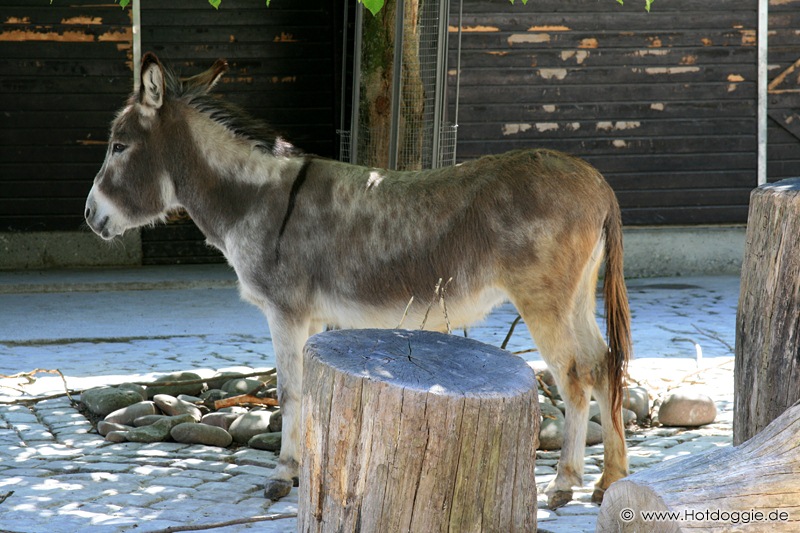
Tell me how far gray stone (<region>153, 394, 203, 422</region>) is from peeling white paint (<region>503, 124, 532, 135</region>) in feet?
19.3

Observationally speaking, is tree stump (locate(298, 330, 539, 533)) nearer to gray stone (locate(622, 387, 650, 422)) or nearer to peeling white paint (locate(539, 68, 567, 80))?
gray stone (locate(622, 387, 650, 422))

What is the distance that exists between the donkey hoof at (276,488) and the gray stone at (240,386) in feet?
5.83

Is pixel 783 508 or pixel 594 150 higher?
pixel 594 150

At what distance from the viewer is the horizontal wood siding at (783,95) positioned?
11703 millimetres

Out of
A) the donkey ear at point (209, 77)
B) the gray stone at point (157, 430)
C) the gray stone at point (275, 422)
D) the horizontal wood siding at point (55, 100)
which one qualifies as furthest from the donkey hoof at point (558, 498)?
the horizontal wood siding at point (55, 100)

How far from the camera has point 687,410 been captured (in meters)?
6.43

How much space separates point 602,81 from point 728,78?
1.50 meters

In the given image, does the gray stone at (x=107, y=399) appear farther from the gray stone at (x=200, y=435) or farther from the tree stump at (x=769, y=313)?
the tree stump at (x=769, y=313)

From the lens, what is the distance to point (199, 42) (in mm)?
11125

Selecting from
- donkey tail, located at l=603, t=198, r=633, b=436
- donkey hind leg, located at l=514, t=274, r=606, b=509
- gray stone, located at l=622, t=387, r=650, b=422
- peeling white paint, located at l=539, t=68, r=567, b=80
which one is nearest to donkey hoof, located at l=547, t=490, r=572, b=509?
donkey hind leg, located at l=514, t=274, r=606, b=509

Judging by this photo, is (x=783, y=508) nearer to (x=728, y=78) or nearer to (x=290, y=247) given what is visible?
(x=290, y=247)

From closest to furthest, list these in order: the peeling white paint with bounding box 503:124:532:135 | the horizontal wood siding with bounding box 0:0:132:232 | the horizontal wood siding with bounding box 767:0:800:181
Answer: the horizontal wood siding with bounding box 0:0:132:232 → the peeling white paint with bounding box 503:124:532:135 → the horizontal wood siding with bounding box 767:0:800:181

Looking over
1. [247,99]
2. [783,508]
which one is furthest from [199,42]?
[783,508]

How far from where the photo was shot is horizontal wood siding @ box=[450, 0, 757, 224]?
1120 centimetres
